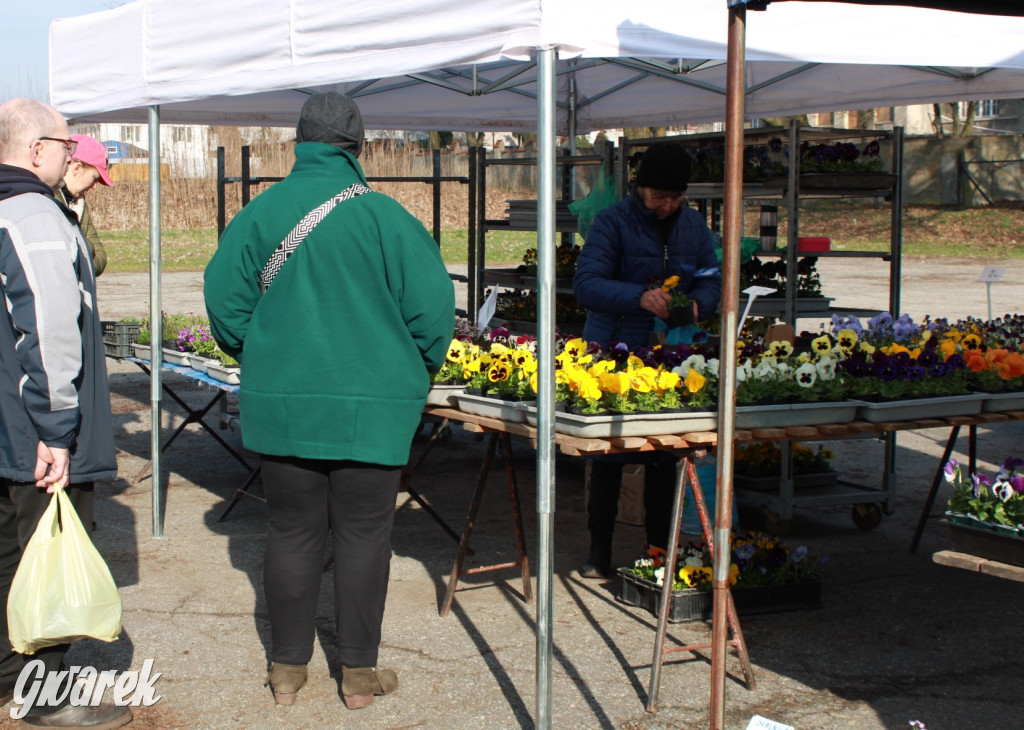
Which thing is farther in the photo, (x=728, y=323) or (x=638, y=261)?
(x=638, y=261)

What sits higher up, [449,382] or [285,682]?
[449,382]

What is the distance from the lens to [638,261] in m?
4.81

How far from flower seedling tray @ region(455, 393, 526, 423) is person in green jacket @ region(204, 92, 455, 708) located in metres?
0.53

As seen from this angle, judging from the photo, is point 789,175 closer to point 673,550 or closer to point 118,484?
point 673,550

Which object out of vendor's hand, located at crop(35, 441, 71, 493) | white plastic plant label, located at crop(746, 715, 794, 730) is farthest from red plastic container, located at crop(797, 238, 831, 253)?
vendor's hand, located at crop(35, 441, 71, 493)

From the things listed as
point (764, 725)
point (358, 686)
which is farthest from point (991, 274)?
point (358, 686)

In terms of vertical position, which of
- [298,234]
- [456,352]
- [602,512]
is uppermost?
[298,234]

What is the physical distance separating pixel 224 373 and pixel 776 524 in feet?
9.48

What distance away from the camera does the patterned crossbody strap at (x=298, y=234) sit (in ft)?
11.0

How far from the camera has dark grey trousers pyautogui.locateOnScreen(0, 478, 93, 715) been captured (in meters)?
3.37

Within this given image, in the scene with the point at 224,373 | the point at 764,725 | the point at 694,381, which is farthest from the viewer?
the point at 224,373

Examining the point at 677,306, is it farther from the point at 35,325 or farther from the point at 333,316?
the point at 35,325

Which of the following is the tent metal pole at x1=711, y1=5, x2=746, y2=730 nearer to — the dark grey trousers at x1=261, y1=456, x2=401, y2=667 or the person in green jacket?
the person in green jacket

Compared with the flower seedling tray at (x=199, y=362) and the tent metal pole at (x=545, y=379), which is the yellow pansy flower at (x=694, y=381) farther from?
the flower seedling tray at (x=199, y=362)
